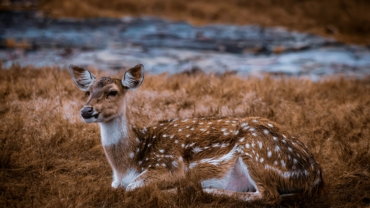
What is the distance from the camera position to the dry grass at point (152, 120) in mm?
5926

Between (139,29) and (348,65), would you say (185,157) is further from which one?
(139,29)

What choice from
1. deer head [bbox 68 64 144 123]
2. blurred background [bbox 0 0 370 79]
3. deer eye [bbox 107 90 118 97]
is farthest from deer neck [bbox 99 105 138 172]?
blurred background [bbox 0 0 370 79]

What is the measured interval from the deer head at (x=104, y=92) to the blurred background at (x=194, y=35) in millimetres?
6018

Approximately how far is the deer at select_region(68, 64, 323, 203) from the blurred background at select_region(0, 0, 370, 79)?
647cm

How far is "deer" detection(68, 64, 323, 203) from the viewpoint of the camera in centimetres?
595

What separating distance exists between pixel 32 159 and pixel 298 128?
418 centimetres

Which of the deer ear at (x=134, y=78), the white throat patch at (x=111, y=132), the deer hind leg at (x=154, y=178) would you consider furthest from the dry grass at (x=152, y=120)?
the deer ear at (x=134, y=78)

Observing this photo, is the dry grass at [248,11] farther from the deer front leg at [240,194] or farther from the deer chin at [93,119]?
the deer chin at [93,119]

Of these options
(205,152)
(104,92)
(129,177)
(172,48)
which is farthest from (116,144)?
(172,48)

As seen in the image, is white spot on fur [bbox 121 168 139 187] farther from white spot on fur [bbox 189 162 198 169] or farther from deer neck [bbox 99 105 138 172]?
white spot on fur [bbox 189 162 198 169]

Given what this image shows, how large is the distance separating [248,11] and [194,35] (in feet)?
23.7

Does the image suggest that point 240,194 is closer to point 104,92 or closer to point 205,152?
point 205,152

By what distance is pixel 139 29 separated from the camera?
866 inches

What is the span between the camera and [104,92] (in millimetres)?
6336
